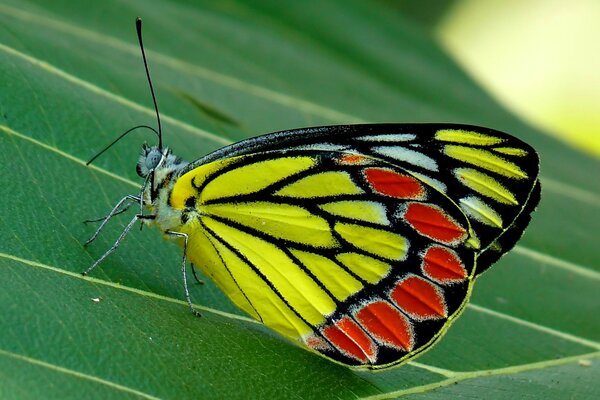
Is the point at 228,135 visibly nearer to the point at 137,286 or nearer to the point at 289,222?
the point at 289,222

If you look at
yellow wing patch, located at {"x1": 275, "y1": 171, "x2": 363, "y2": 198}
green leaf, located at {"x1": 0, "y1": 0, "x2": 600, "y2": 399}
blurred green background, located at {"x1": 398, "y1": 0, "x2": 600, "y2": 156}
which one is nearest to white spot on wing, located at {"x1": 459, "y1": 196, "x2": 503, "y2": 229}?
yellow wing patch, located at {"x1": 275, "y1": 171, "x2": 363, "y2": 198}

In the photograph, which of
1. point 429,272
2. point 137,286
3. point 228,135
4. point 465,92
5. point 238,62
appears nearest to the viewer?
Answer: point 137,286

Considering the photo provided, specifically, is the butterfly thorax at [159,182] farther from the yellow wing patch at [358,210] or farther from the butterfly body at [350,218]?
the yellow wing patch at [358,210]

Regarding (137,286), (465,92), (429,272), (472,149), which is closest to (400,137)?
(472,149)

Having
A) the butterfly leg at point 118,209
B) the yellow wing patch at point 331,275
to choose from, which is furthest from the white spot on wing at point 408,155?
the butterfly leg at point 118,209

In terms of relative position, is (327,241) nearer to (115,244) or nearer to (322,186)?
(322,186)

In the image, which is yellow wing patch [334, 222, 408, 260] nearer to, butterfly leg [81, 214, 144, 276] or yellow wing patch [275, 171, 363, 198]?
yellow wing patch [275, 171, 363, 198]
